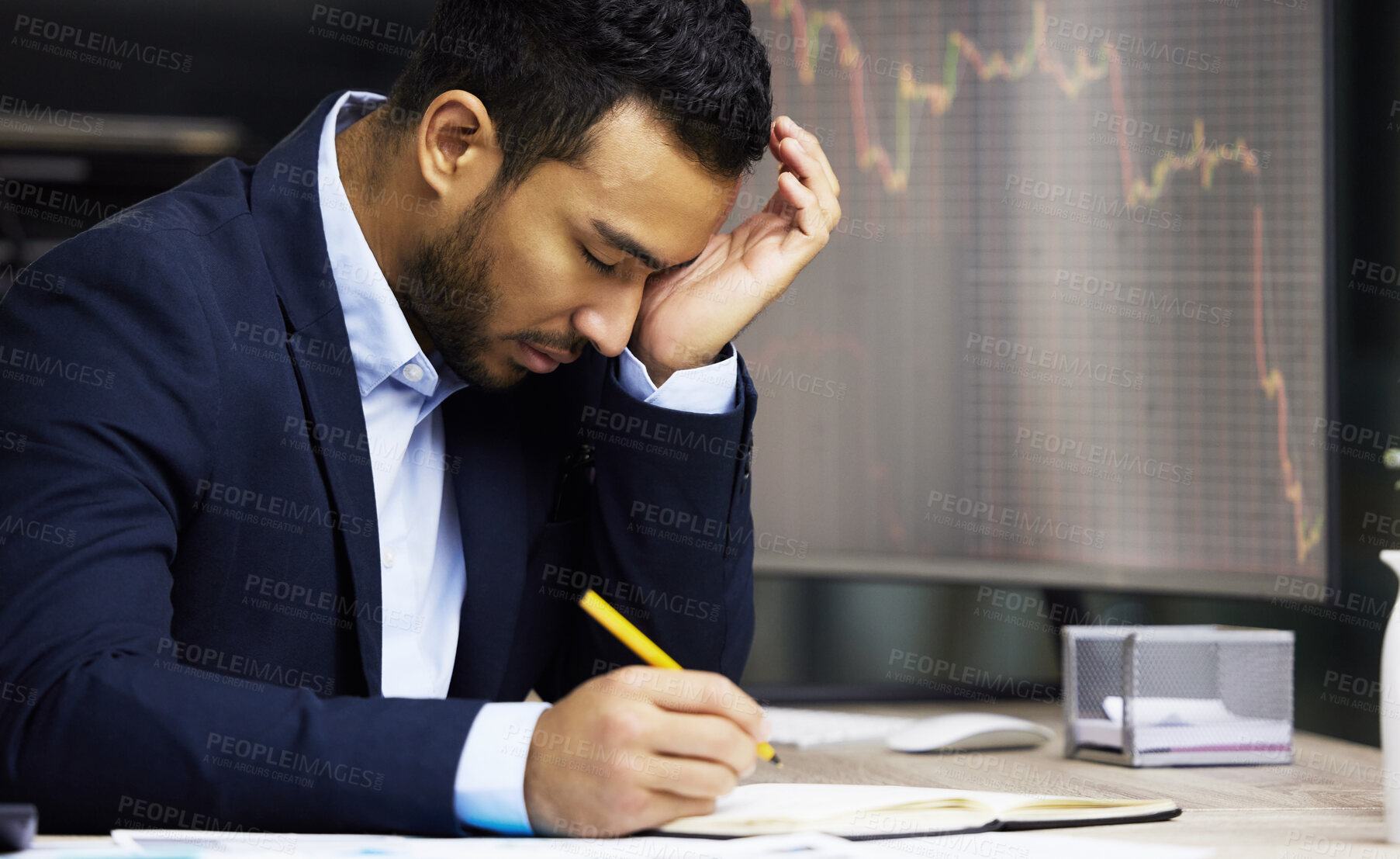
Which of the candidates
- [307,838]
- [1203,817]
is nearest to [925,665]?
[1203,817]

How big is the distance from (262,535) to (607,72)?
51 cm

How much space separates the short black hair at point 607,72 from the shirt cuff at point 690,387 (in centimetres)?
20

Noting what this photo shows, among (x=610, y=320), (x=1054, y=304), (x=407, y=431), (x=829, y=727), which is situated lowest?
(x=829, y=727)

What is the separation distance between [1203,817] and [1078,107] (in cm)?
104

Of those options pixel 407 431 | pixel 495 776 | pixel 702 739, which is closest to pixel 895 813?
pixel 702 739

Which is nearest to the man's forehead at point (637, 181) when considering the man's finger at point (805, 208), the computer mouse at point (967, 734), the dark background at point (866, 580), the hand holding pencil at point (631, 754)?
the man's finger at point (805, 208)

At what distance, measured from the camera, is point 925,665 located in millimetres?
1677

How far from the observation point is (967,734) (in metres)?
1.25

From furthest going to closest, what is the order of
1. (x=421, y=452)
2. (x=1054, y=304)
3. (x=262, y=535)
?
(x=1054, y=304) → (x=421, y=452) → (x=262, y=535)

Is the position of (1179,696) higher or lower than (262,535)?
lower

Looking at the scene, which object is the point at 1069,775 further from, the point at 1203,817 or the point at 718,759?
the point at 718,759

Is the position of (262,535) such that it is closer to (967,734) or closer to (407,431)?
(407,431)

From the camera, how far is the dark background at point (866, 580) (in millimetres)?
1379

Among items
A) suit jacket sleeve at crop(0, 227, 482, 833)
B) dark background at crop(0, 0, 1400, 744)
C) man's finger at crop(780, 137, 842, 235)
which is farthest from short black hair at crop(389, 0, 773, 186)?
dark background at crop(0, 0, 1400, 744)
